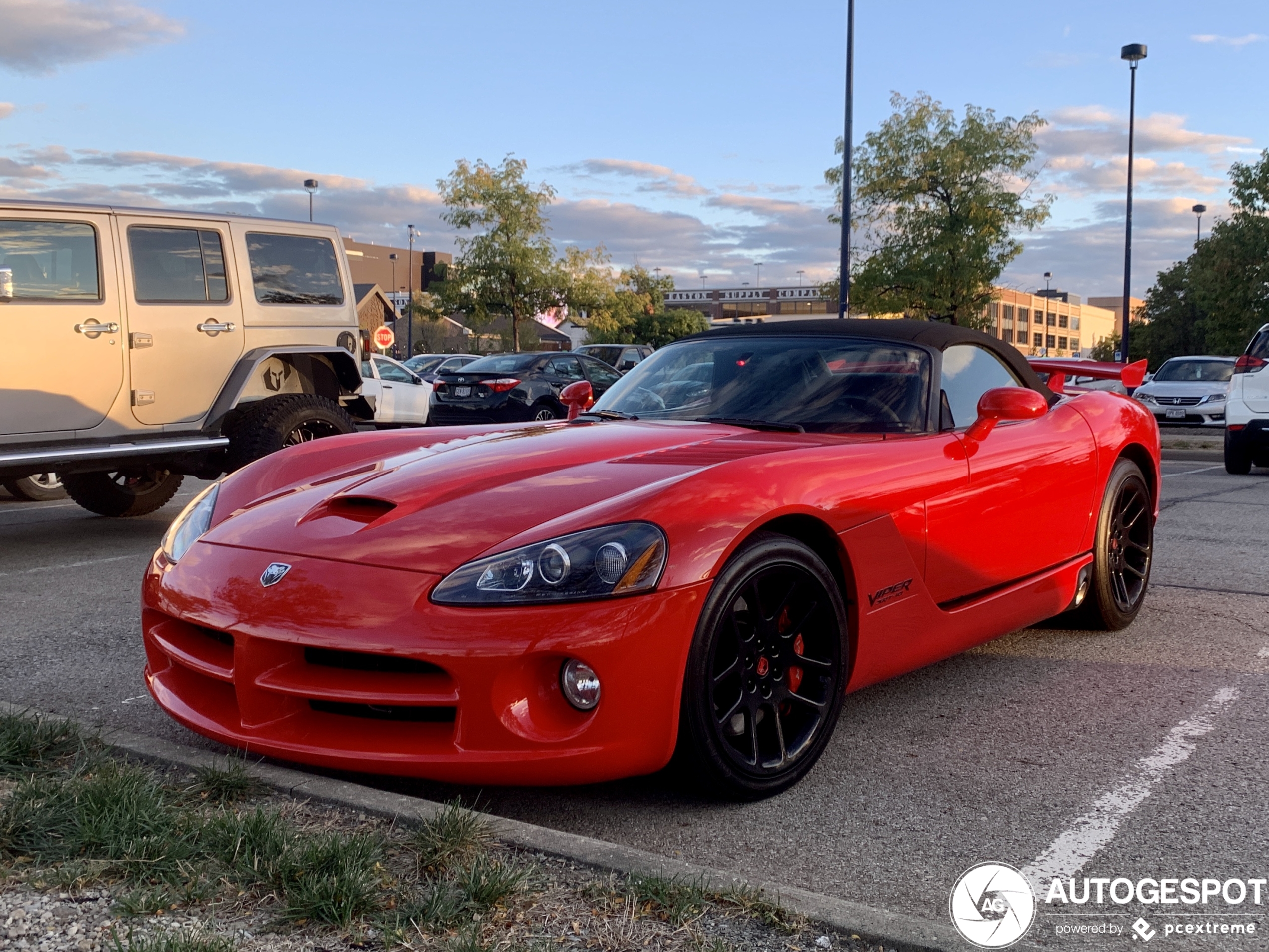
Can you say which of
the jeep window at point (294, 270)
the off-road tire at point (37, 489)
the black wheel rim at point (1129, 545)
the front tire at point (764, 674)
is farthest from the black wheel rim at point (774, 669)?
the off-road tire at point (37, 489)

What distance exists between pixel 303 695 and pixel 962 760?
1.88 metres

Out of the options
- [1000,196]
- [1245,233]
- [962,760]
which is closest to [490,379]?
[962,760]

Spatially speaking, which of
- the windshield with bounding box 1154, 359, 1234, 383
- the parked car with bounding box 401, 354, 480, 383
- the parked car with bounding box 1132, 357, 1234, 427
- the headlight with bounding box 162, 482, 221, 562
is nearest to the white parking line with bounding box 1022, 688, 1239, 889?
the headlight with bounding box 162, 482, 221, 562

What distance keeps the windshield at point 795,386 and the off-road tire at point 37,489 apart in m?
6.69

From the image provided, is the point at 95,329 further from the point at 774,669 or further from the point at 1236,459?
the point at 1236,459

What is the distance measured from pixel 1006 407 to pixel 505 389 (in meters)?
14.3

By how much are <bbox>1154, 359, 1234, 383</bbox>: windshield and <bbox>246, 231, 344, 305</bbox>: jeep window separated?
2008cm

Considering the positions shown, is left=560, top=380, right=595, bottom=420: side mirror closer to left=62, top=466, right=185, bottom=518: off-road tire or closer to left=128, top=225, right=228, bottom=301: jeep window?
left=128, top=225, right=228, bottom=301: jeep window

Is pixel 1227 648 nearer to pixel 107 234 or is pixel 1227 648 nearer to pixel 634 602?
pixel 634 602

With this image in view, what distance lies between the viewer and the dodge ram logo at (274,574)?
10.1 feet

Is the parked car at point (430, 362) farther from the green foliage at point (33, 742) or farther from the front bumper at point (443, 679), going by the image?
the front bumper at point (443, 679)

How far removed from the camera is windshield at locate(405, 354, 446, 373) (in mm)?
33281

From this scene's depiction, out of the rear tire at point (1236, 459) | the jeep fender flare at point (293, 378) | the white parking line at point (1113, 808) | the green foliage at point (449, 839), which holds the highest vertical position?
the jeep fender flare at point (293, 378)

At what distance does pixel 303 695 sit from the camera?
2896 mm
